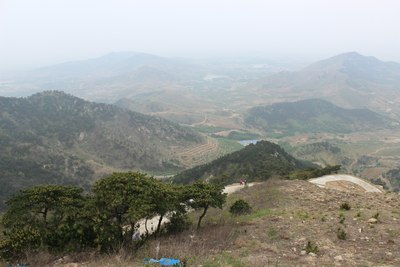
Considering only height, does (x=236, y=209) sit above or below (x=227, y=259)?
below

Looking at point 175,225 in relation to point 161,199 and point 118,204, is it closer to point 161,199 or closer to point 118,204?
point 161,199

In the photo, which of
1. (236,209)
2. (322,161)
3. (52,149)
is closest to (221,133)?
(322,161)

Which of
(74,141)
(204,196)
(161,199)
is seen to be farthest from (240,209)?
(74,141)

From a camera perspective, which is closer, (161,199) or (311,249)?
(311,249)

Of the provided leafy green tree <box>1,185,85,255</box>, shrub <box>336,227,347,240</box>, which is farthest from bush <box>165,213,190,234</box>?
shrub <box>336,227,347,240</box>

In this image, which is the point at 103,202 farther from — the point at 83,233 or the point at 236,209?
the point at 236,209

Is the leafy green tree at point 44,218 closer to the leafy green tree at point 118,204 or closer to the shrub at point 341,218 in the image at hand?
the leafy green tree at point 118,204

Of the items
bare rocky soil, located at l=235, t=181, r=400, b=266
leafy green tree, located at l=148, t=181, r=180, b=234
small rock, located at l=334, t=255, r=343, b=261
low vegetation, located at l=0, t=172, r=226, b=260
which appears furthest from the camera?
leafy green tree, located at l=148, t=181, r=180, b=234

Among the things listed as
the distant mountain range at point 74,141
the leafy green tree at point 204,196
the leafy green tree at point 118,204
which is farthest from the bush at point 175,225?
the distant mountain range at point 74,141

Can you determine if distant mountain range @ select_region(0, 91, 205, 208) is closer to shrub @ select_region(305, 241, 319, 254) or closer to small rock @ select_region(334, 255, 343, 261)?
shrub @ select_region(305, 241, 319, 254)
